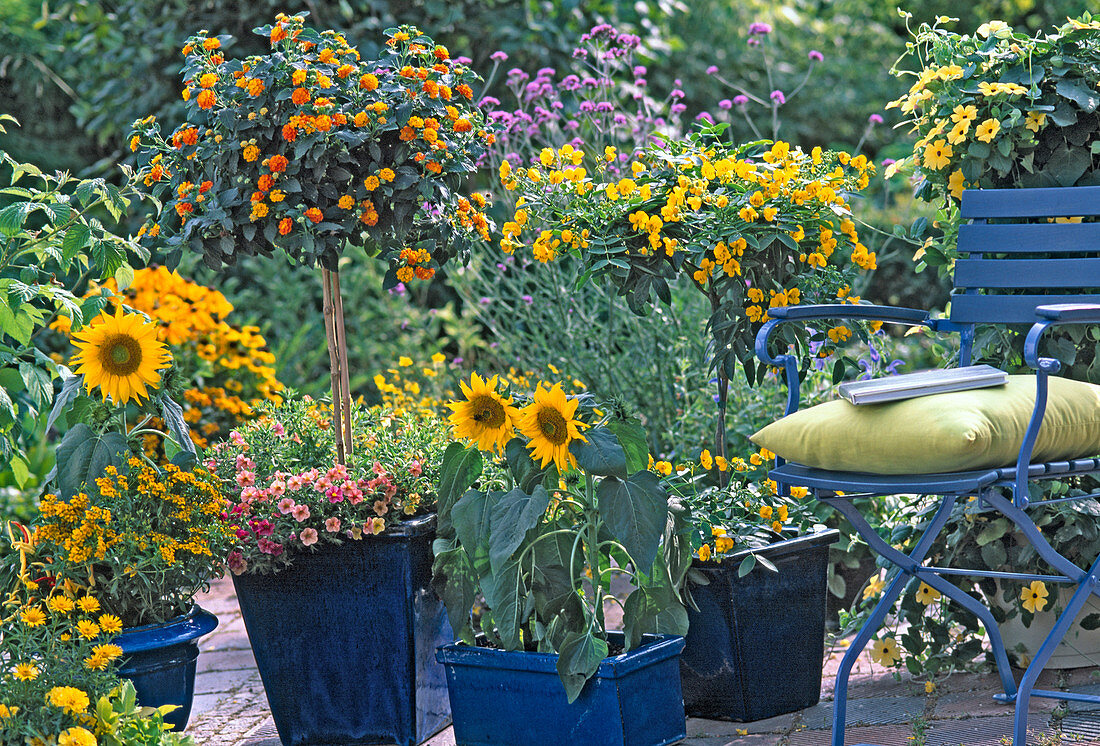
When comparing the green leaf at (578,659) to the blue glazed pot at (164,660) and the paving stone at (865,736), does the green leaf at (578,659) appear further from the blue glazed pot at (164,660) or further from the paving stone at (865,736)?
the blue glazed pot at (164,660)

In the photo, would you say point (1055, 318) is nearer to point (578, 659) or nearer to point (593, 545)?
A: point (593, 545)

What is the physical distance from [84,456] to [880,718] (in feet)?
5.69

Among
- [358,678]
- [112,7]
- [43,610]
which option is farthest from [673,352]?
[112,7]

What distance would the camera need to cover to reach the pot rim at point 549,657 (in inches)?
80.5

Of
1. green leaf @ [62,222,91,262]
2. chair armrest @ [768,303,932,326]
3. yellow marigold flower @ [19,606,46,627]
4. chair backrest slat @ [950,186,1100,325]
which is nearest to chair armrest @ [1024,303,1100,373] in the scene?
chair armrest @ [768,303,932,326]

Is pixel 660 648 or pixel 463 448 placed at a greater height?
pixel 463 448

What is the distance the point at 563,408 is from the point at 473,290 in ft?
7.16

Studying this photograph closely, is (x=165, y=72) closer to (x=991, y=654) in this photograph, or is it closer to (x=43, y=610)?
(x=43, y=610)

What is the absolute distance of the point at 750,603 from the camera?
231 centimetres

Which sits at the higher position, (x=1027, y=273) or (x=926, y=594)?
(x=1027, y=273)

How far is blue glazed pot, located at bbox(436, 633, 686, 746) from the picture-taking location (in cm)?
206

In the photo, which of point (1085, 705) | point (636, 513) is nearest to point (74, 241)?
point (636, 513)

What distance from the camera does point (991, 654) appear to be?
2.52 meters

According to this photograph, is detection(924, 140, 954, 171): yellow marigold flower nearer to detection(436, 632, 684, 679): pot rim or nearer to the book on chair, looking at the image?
the book on chair
